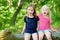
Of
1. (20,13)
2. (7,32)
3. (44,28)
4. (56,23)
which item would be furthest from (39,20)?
(20,13)

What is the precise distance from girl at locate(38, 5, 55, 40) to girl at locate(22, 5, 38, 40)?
0.37 feet

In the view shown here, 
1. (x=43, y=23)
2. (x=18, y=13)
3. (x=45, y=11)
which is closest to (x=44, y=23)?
(x=43, y=23)

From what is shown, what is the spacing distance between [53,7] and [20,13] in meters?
1.52

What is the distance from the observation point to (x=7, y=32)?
3.62 m

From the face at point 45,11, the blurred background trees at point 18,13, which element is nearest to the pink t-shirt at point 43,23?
the face at point 45,11

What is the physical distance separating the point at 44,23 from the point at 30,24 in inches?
10.2

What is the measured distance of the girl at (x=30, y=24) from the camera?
3678 mm

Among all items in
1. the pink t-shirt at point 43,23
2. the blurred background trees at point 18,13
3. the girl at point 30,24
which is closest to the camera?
the girl at point 30,24

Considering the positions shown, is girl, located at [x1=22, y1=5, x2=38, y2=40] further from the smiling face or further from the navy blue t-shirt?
the smiling face

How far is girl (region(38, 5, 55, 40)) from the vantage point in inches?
146

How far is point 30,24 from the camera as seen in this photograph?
3.73 m

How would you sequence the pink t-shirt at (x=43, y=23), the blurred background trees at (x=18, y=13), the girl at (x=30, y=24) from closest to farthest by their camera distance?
the girl at (x=30, y=24)
the pink t-shirt at (x=43, y=23)
the blurred background trees at (x=18, y=13)

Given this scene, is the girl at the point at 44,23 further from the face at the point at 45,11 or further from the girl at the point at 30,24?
the girl at the point at 30,24

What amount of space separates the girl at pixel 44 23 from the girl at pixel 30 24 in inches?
4.4
